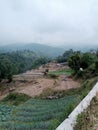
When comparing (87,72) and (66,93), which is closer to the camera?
(66,93)

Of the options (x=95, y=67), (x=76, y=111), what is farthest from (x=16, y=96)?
(x=76, y=111)

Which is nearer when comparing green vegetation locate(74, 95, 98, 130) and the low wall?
the low wall

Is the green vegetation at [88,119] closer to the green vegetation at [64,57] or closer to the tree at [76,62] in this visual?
the tree at [76,62]

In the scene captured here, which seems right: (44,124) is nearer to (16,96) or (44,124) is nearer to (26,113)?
(26,113)

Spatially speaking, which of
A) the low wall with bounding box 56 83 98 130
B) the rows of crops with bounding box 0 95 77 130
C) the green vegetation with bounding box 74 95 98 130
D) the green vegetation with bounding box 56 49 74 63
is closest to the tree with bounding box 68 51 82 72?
the rows of crops with bounding box 0 95 77 130

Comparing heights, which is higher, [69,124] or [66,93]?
[69,124]

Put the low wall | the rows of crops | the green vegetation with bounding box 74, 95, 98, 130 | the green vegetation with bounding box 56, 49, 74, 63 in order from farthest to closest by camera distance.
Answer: the green vegetation with bounding box 56, 49, 74, 63, the rows of crops, the green vegetation with bounding box 74, 95, 98, 130, the low wall

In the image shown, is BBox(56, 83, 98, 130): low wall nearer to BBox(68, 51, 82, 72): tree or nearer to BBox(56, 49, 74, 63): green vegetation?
BBox(68, 51, 82, 72): tree

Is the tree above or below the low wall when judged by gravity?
below

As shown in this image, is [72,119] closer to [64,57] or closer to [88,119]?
[88,119]

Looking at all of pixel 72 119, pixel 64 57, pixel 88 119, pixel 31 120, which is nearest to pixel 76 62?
pixel 31 120

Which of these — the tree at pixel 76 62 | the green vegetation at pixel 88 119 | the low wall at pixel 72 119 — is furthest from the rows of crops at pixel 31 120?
the tree at pixel 76 62
